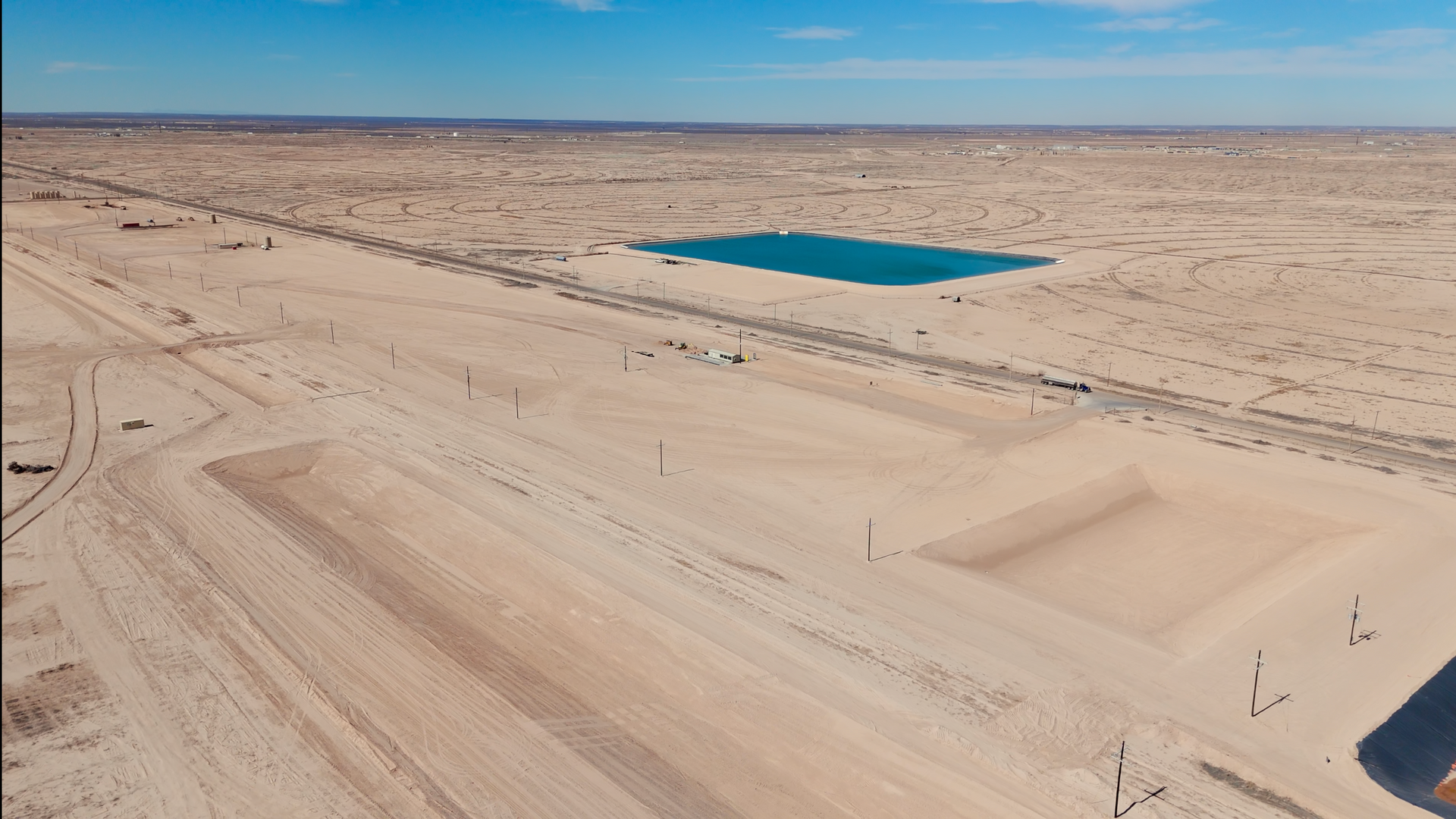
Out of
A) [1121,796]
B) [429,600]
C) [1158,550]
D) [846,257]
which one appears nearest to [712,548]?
[429,600]

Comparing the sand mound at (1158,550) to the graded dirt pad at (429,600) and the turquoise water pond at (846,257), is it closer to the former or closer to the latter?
the graded dirt pad at (429,600)

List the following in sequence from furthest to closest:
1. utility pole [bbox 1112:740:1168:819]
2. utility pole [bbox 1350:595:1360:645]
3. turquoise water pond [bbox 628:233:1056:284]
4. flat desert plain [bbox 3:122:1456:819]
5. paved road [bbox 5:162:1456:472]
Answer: turquoise water pond [bbox 628:233:1056:284] < paved road [bbox 5:162:1456:472] < utility pole [bbox 1350:595:1360:645] < flat desert plain [bbox 3:122:1456:819] < utility pole [bbox 1112:740:1168:819]

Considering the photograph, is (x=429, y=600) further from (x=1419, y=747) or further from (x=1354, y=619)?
(x=1354, y=619)

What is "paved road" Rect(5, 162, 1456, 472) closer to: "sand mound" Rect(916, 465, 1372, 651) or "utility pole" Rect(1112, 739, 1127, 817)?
"sand mound" Rect(916, 465, 1372, 651)

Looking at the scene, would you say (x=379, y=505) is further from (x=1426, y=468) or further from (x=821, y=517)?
(x=1426, y=468)

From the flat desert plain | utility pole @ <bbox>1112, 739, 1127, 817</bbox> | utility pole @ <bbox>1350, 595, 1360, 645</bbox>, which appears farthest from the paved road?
utility pole @ <bbox>1112, 739, 1127, 817</bbox>
